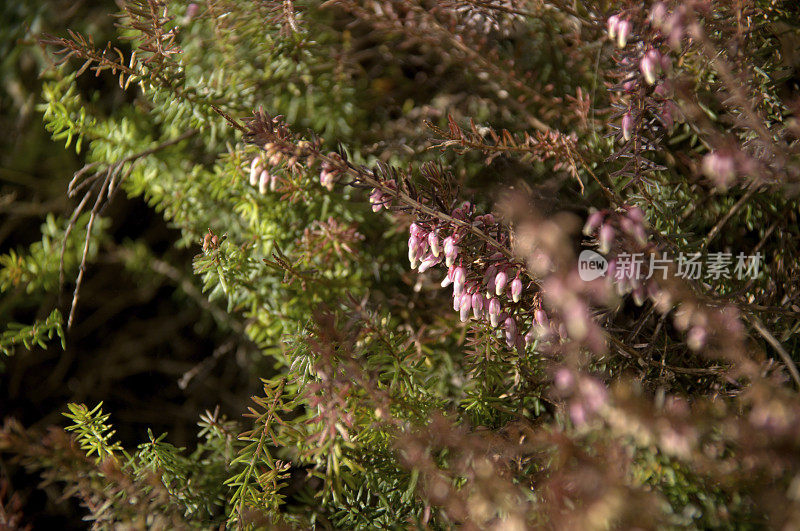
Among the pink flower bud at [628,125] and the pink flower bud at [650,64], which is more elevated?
the pink flower bud at [650,64]

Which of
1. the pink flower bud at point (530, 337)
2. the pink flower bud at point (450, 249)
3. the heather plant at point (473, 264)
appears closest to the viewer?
the heather plant at point (473, 264)

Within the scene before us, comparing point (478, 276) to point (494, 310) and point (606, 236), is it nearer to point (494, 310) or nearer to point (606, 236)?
point (494, 310)

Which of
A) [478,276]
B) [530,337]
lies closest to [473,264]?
[478,276]

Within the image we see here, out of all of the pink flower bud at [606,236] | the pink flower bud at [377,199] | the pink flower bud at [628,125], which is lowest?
the pink flower bud at [377,199]

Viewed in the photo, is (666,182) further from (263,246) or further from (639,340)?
(263,246)

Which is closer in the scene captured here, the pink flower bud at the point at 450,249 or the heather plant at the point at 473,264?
the heather plant at the point at 473,264

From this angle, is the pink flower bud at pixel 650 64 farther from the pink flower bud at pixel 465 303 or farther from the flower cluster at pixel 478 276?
the pink flower bud at pixel 465 303

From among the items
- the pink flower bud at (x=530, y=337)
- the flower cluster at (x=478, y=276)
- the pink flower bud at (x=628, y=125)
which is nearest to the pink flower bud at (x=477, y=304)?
the flower cluster at (x=478, y=276)

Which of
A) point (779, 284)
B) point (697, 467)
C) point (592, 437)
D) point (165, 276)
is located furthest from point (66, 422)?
point (779, 284)

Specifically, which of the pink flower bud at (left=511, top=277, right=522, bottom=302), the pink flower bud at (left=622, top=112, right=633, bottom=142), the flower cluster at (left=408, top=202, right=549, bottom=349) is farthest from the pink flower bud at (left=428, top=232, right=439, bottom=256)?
the pink flower bud at (left=622, top=112, right=633, bottom=142)
